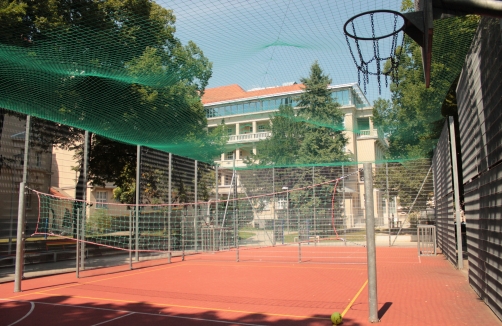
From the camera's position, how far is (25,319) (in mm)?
5828

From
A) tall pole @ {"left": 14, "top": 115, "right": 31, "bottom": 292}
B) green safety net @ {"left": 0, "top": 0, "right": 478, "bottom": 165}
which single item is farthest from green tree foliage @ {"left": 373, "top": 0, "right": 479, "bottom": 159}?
tall pole @ {"left": 14, "top": 115, "right": 31, "bottom": 292}

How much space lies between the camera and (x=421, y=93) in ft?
45.0

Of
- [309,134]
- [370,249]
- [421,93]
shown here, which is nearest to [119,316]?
[370,249]

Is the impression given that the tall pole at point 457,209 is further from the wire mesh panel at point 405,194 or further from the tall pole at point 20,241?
the tall pole at point 20,241

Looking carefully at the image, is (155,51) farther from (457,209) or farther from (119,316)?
(457,209)

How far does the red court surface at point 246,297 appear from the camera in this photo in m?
5.57

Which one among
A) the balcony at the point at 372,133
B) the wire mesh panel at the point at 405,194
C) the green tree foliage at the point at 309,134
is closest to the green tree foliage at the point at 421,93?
the balcony at the point at 372,133

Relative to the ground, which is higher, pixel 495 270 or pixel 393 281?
pixel 495 270

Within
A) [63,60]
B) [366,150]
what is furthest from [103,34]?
[366,150]

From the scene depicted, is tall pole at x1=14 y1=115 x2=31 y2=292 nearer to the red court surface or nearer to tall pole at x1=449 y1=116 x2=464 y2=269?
the red court surface

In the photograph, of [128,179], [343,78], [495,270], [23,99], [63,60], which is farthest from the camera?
[128,179]

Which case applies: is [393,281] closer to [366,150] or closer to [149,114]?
[149,114]

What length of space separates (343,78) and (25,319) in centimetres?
850

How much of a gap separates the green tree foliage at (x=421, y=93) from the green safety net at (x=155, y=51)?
0.05 meters
